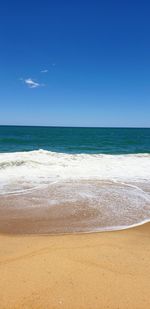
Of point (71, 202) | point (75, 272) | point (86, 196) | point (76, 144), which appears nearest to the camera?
point (75, 272)

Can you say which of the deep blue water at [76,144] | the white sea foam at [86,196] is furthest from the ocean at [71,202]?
the deep blue water at [76,144]

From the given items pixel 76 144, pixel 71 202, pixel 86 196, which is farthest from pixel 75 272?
pixel 76 144

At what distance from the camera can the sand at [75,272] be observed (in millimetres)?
2680

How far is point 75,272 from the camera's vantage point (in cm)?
314

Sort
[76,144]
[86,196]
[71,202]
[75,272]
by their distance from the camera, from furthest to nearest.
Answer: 1. [76,144]
2. [86,196]
3. [71,202]
4. [75,272]

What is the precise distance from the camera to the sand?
268 cm

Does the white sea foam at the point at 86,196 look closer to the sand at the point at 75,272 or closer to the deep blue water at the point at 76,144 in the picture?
the sand at the point at 75,272

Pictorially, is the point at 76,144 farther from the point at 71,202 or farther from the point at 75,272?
the point at 75,272

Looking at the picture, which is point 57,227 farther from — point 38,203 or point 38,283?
point 38,283

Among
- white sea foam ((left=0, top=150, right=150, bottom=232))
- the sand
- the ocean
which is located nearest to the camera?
the sand

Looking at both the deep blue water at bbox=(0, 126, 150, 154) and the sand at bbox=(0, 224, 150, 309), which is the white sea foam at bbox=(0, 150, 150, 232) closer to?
the sand at bbox=(0, 224, 150, 309)

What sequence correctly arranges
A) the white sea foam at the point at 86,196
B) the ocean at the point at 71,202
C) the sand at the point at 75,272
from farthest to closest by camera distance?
1. the white sea foam at the point at 86,196
2. the ocean at the point at 71,202
3. the sand at the point at 75,272

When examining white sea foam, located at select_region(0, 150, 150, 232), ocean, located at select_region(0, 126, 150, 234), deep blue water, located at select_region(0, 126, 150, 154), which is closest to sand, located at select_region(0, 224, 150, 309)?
ocean, located at select_region(0, 126, 150, 234)

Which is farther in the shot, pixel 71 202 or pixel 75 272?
pixel 71 202
